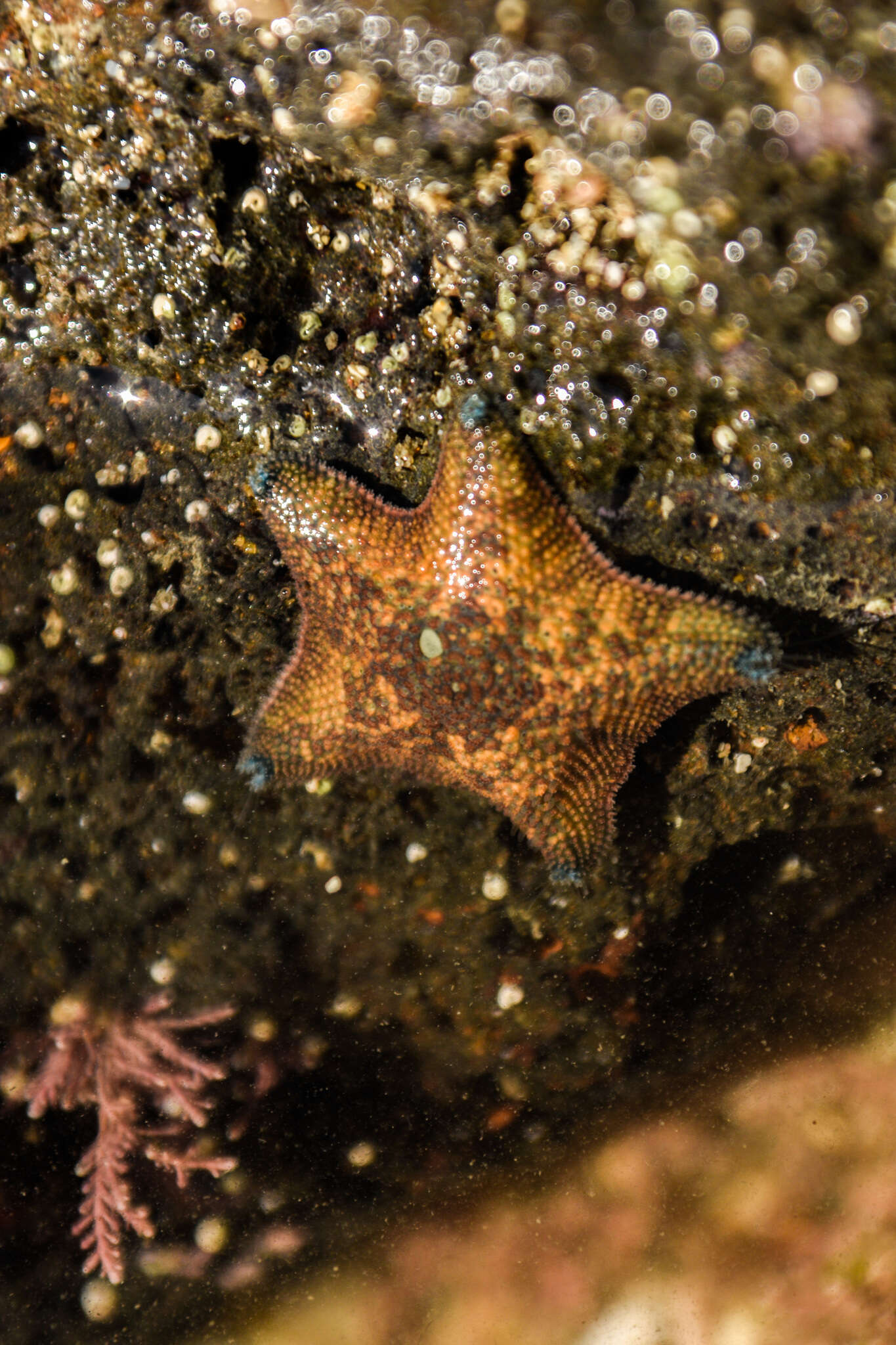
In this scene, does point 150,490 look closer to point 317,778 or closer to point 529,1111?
point 317,778

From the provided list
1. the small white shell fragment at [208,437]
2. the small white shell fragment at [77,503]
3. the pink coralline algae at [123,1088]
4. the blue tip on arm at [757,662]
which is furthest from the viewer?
the pink coralline algae at [123,1088]

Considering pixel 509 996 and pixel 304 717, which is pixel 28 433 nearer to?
pixel 304 717

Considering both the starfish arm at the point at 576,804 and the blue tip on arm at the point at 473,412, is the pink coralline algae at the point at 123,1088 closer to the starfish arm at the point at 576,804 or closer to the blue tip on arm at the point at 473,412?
the starfish arm at the point at 576,804

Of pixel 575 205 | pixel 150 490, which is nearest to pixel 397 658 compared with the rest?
pixel 150 490

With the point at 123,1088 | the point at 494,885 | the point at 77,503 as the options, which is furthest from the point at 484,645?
the point at 123,1088

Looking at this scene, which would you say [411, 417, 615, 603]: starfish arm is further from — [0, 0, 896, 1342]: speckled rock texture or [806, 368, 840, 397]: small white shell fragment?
[806, 368, 840, 397]: small white shell fragment

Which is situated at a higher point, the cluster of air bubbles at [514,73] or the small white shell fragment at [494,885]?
the cluster of air bubbles at [514,73]

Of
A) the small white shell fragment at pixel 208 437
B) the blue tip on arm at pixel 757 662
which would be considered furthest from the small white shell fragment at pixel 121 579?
the blue tip on arm at pixel 757 662
